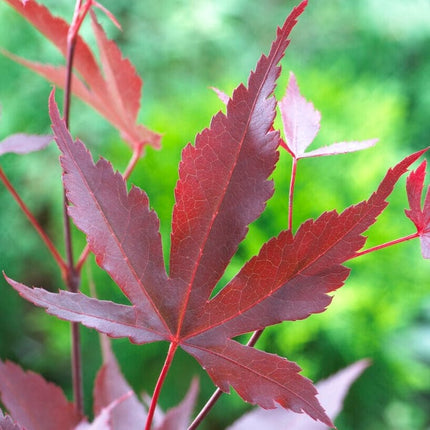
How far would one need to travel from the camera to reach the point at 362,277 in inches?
43.9

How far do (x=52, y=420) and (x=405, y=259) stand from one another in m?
1.02

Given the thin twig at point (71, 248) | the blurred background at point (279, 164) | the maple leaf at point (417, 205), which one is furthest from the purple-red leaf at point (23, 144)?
the blurred background at point (279, 164)

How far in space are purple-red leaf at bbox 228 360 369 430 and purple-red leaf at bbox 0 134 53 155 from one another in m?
0.15

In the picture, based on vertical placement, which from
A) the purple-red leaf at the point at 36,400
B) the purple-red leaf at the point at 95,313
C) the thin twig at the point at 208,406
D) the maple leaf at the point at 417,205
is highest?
the maple leaf at the point at 417,205

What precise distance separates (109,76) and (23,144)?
51 millimetres

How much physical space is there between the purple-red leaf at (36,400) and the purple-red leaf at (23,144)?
3.4 inches

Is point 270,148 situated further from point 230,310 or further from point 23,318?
point 23,318

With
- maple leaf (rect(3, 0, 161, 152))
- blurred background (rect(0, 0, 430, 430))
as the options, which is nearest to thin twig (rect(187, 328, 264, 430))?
maple leaf (rect(3, 0, 161, 152))

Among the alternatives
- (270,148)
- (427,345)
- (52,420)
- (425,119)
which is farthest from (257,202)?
(425,119)

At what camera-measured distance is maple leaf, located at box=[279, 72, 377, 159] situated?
0.21m

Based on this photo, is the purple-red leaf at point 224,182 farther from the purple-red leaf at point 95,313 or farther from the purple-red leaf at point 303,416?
the purple-red leaf at point 303,416

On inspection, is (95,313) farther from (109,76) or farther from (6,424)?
(109,76)

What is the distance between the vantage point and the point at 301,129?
9.0 inches

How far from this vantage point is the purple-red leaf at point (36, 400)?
0.25 meters
